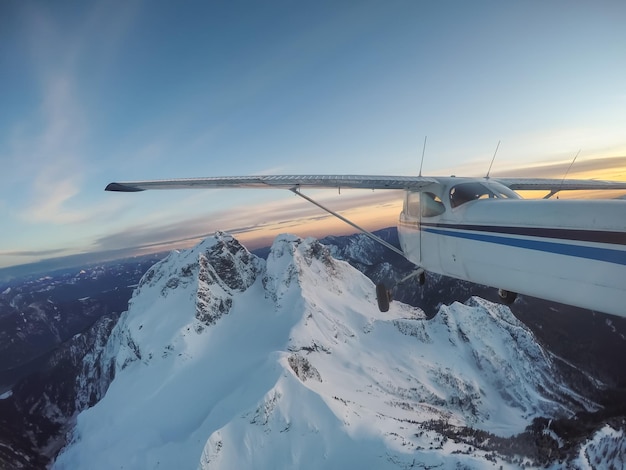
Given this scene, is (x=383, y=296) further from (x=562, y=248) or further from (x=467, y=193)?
(x=562, y=248)


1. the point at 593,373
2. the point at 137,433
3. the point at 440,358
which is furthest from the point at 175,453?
the point at 593,373

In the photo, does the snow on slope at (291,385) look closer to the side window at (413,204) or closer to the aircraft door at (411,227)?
the aircraft door at (411,227)

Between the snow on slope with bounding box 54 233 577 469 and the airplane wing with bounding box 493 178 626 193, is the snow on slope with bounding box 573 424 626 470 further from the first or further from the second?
the airplane wing with bounding box 493 178 626 193

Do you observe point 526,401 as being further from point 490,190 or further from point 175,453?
point 490,190

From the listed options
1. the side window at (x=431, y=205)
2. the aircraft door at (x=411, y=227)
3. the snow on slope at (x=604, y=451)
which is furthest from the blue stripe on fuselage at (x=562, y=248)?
the snow on slope at (x=604, y=451)

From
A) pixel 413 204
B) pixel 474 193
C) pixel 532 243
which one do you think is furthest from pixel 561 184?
pixel 532 243
